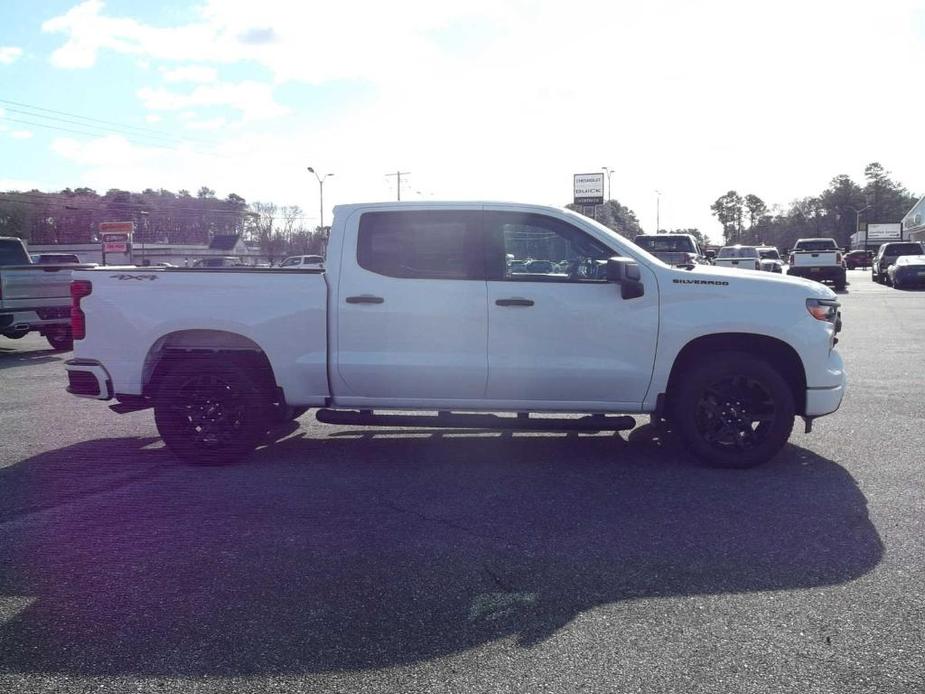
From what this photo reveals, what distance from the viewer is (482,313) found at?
20.7 ft

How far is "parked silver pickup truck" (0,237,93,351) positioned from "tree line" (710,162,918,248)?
11538cm

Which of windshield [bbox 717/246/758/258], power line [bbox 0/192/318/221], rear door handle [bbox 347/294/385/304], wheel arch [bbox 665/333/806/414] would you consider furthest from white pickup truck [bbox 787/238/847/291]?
power line [bbox 0/192/318/221]

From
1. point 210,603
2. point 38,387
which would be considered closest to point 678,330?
point 210,603

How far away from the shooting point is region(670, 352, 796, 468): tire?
20.5 feet

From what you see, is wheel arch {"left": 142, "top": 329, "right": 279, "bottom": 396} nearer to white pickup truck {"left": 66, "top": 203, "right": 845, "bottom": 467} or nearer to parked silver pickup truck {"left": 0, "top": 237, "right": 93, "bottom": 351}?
white pickup truck {"left": 66, "top": 203, "right": 845, "bottom": 467}

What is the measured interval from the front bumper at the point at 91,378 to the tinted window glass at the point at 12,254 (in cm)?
1147

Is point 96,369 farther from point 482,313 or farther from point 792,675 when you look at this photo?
point 792,675

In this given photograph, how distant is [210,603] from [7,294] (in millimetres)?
12699

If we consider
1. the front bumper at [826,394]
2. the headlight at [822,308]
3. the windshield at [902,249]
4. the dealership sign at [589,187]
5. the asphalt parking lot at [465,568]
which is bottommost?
the asphalt parking lot at [465,568]

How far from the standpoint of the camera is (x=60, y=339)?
15.7 metres

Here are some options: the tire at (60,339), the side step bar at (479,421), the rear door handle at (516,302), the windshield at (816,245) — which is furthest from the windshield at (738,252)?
the rear door handle at (516,302)

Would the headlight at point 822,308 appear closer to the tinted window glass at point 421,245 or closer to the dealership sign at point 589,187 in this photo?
the tinted window glass at point 421,245

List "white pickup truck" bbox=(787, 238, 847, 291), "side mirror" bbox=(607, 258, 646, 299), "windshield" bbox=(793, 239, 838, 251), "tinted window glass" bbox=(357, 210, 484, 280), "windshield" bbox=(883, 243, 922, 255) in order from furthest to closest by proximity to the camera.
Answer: "windshield" bbox=(883, 243, 922, 255)
"windshield" bbox=(793, 239, 838, 251)
"white pickup truck" bbox=(787, 238, 847, 291)
"tinted window glass" bbox=(357, 210, 484, 280)
"side mirror" bbox=(607, 258, 646, 299)

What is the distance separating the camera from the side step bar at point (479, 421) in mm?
6328
